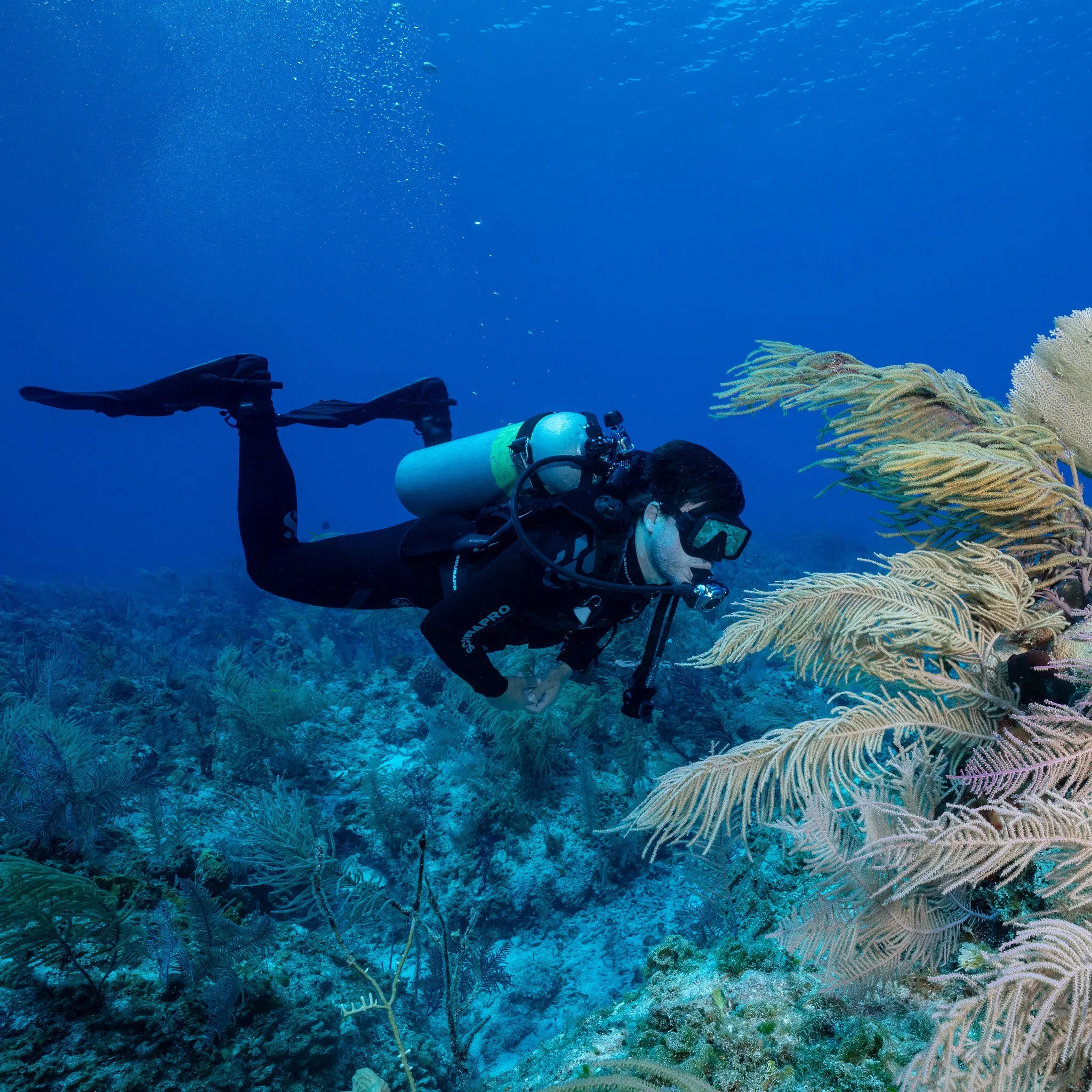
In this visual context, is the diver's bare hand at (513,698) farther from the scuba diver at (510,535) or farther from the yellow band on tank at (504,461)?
the yellow band on tank at (504,461)

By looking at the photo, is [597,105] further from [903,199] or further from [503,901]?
[503,901]

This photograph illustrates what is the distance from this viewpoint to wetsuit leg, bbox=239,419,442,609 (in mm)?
4148

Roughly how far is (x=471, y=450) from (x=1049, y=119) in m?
76.4

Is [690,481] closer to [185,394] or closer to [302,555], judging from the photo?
[302,555]

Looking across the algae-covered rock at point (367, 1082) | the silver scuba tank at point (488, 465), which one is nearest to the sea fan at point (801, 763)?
the algae-covered rock at point (367, 1082)

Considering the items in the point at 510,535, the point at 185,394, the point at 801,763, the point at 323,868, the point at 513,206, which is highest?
the point at 513,206

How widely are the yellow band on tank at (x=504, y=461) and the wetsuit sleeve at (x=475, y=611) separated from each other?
2.50 feet

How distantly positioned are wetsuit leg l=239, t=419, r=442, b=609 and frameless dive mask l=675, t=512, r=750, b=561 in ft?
6.15

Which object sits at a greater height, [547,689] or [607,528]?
[607,528]

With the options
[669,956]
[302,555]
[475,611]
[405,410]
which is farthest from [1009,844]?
[405,410]

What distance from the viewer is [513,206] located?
257 ft

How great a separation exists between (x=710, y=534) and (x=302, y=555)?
298 cm

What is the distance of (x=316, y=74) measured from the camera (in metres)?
54.0

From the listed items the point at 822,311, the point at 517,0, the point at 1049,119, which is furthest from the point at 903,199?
the point at 517,0
